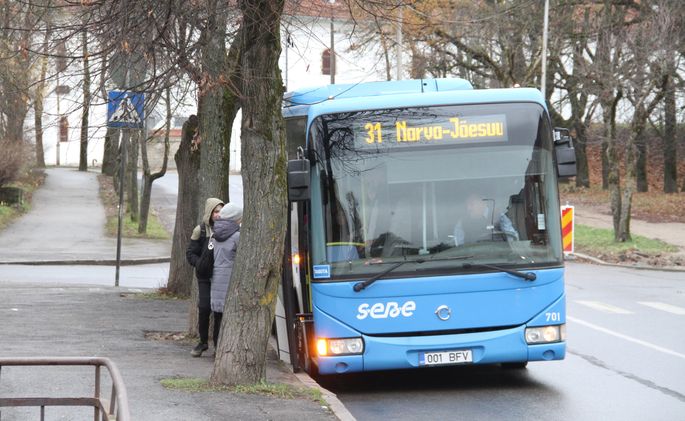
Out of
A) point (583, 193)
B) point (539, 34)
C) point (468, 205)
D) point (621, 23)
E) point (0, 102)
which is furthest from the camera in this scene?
point (583, 193)

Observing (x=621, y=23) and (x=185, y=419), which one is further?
(x=621, y=23)

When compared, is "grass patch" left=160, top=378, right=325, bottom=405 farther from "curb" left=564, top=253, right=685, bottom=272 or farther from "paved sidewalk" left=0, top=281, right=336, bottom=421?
"curb" left=564, top=253, right=685, bottom=272

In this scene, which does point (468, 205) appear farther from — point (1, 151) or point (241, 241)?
point (1, 151)

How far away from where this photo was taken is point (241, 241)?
10.1 metres

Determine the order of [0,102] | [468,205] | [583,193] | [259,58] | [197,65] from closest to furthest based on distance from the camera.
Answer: [259,58], [468,205], [197,65], [0,102], [583,193]

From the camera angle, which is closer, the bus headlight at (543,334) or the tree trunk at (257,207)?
the tree trunk at (257,207)

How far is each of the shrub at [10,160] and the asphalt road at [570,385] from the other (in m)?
25.6

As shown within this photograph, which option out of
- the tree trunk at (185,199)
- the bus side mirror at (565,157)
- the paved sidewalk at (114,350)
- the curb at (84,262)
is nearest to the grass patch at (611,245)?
the curb at (84,262)

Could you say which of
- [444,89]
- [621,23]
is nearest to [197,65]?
[444,89]

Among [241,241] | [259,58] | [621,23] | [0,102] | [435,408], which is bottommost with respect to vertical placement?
[435,408]

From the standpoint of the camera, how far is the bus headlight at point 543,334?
10.8m

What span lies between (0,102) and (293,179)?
67.1 ft

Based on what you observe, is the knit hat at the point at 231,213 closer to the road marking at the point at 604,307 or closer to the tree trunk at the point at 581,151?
the road marking at the point at 604,307

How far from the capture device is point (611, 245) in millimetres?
32531
